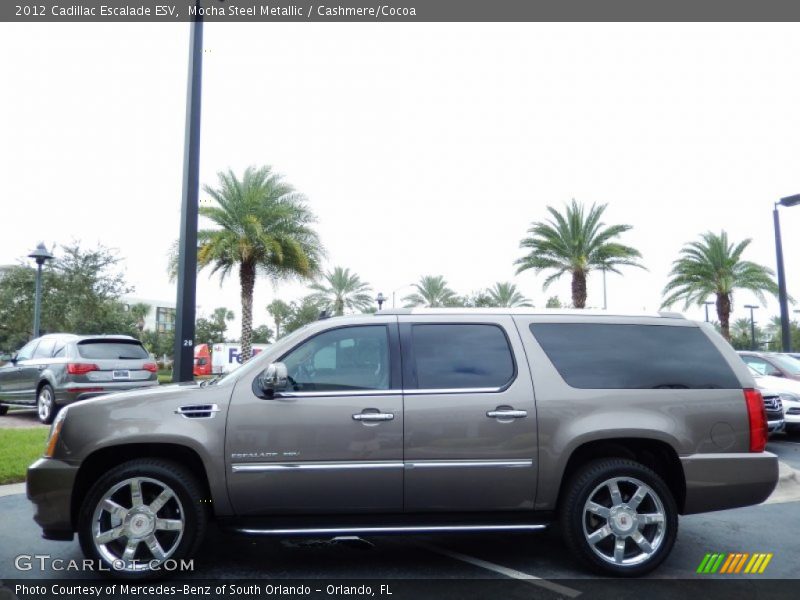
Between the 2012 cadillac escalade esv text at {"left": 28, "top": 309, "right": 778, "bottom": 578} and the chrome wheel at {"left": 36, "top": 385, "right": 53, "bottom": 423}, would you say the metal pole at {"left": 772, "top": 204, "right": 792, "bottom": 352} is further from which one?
the chrome wheel at {"left": 36, "top": 385, "right": 53, "bottom": 423}

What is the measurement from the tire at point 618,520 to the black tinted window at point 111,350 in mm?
9880

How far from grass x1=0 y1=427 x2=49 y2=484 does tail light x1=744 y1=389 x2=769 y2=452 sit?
7281 millimetres

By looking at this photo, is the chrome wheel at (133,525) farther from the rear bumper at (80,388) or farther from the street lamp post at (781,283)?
the street lamp post at (781,283)

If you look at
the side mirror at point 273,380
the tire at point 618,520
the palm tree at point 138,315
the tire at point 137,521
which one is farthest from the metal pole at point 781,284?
the palm tree at point 138,315

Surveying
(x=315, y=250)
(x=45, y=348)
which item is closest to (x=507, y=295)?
(x=315, y=250)

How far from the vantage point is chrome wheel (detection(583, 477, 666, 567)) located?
4.20m

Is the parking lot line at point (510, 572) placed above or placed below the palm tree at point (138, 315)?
below

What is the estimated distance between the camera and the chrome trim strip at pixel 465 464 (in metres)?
4.11

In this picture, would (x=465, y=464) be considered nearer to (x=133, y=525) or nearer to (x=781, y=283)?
(x=133, y=525)

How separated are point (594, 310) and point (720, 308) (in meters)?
26.6

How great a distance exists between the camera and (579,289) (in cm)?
2583

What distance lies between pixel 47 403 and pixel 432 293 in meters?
31.7

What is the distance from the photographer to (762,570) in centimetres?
436

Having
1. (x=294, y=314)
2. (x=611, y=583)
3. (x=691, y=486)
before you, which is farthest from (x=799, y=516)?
(x=294, y=314)
